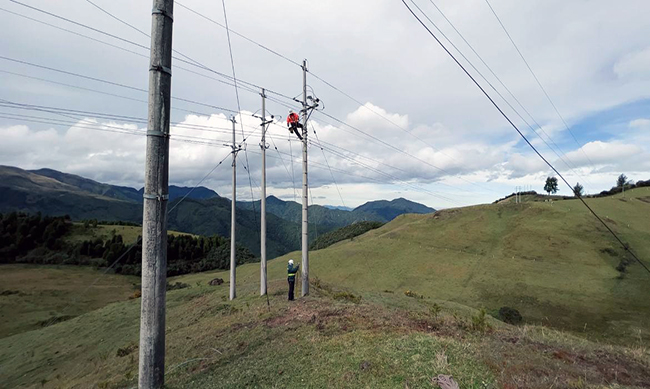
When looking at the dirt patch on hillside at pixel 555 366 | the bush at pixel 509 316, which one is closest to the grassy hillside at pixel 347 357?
the dirt patch on hillside at pixel 555 366

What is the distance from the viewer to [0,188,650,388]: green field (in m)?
9.43

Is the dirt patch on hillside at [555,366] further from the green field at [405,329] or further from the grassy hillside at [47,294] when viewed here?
the grassy hillside at [47,294]

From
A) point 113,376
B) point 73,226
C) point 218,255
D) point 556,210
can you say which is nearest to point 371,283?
point 113,376

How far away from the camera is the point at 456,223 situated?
2990 inches

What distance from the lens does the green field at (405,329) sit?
30.9ft

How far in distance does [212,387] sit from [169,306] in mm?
25347

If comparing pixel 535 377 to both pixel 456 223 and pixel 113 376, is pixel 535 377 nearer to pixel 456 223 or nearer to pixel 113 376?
pixel 113 376

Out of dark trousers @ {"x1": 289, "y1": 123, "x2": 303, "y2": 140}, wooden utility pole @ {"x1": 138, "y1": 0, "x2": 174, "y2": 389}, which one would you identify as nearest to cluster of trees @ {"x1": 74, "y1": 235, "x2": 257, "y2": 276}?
dark trousers @ {"x1": 289, "y1": 123, "x2": 303, "y2": 140}

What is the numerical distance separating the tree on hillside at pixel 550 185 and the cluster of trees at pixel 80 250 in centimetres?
13596

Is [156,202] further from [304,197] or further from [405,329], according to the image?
[304,197]

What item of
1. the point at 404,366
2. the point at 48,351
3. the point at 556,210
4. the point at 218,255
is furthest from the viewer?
the point at 218,255

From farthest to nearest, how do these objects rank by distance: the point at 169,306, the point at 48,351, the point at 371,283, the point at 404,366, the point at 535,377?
the point at 371,283
the point at 169,306
the point at 48,351
the point at 404,366
the point at 535,377

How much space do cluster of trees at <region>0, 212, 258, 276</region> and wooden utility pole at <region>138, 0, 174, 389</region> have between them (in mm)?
82421

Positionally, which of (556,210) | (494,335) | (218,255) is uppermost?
(556,210)
